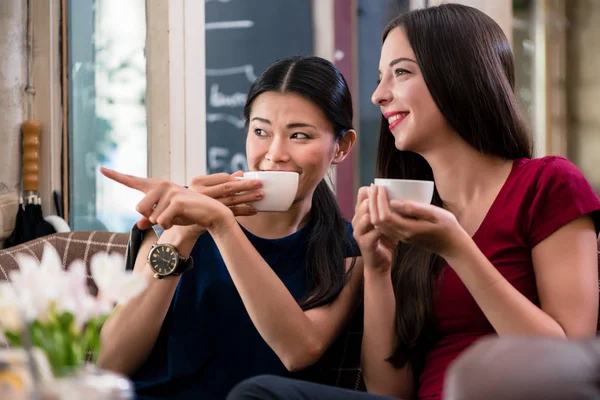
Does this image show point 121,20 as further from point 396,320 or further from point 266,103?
point 396,320

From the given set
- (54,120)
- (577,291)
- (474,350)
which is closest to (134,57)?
(54,120)

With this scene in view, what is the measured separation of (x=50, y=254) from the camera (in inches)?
37.1

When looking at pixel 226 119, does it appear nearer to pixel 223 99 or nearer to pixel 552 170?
pixel 223 99

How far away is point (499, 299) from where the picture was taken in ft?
4.33

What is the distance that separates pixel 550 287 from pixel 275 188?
53 centimetres

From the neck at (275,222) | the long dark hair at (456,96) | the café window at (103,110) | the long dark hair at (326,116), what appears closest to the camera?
the long dark hair at (456,96)

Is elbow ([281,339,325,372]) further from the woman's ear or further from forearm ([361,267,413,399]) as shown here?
the woman's ear

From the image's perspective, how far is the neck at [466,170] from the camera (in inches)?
61.6

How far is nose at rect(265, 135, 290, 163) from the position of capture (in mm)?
1669

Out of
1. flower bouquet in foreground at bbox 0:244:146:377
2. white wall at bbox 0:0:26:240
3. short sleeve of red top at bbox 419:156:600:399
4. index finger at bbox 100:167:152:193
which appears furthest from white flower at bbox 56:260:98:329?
white wall at bbox 0:0:26:240

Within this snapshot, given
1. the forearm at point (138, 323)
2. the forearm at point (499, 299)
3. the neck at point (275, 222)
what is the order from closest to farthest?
Answer: the forearm at point (499, 299) → the forearm at point (138, 323) → the neck at point (275, 222)

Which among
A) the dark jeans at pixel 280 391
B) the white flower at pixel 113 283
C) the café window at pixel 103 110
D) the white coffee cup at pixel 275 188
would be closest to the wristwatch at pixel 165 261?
the white coffee cup at pixel 275 188

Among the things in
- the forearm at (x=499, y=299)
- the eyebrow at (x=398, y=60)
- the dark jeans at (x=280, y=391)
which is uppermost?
the eyebrow at (x=398, y=60)

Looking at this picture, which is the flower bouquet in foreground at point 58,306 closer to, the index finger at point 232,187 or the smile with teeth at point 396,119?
the index finger at point 232,187
